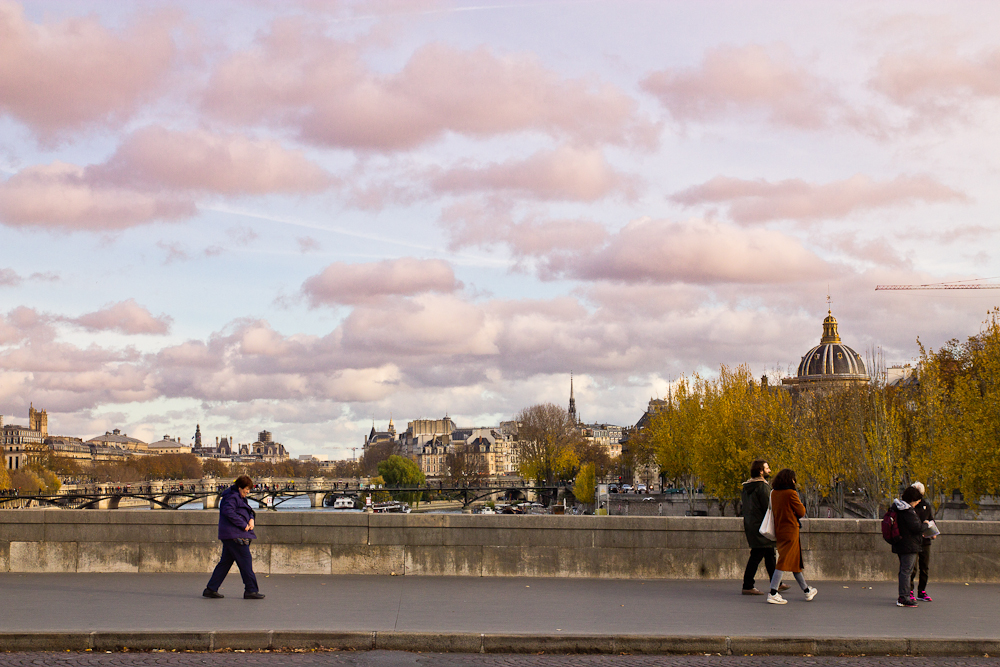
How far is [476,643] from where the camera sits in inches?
410

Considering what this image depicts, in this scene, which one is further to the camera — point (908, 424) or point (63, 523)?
point (908, 424)

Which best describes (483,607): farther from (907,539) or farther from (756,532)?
(907,539)

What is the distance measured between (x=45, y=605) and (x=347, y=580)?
427cm

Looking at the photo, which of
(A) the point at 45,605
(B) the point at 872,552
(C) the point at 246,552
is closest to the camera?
(A) the point at 45,605

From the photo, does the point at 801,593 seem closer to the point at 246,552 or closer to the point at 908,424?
the point at 246,552

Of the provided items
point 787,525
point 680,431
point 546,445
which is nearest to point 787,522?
Answer: point 787,525

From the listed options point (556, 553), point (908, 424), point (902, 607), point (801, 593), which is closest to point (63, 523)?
point (556, 553)

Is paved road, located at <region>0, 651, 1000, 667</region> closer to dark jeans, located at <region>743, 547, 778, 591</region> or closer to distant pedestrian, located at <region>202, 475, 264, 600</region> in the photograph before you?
distant pedestrian, located at <region>202, 475, 264, 600</region>

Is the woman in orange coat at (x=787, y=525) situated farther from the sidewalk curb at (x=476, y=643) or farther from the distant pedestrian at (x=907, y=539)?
the sidewalk curb at (x=476, y=643)

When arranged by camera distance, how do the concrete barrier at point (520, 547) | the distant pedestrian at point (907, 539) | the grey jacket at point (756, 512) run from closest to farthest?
the distant pedestrian at point (907, 539) → the grey jacket at point (756, 512) → the concrete barrier at point (520, 547)

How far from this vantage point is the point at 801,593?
14.3 metres

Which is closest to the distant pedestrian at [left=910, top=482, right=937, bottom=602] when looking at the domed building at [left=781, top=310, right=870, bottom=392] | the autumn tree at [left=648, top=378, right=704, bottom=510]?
the autumn tree at [left=648, top=378, right=704, bottom=510]

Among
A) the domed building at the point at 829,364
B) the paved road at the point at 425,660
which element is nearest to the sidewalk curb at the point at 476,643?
the paved road at the point at 425,660

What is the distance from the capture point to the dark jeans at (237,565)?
42.5 feet
